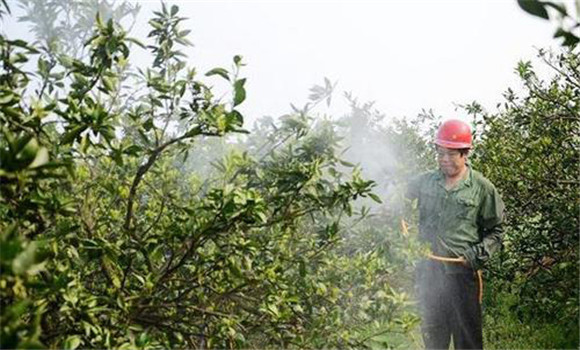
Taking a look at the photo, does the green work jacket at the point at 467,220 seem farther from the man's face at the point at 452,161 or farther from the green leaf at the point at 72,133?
the green leaf at the point at 72,133

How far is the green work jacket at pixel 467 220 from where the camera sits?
15.3 feet

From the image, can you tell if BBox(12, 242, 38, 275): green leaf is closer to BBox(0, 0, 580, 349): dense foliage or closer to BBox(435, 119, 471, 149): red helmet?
BBox(0, 0, 580, 349): dense foliage

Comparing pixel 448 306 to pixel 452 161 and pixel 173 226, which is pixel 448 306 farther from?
pixel 173 226

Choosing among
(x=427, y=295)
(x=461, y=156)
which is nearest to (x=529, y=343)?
(x=427, y=295)

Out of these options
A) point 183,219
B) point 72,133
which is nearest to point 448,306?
point 183,219

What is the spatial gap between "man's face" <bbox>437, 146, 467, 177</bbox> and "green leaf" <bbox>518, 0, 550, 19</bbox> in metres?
3.49

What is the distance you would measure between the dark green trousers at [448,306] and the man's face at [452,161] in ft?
2.19

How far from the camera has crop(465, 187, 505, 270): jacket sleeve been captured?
4625 mm

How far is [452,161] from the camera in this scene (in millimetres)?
4844

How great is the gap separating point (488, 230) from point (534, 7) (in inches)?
140

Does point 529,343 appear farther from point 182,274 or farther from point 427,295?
point 182,274

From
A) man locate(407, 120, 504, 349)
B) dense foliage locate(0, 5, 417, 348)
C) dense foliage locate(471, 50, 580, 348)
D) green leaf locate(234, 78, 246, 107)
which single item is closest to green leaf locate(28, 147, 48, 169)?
dense foliage locate(0, 5, 417, 348)

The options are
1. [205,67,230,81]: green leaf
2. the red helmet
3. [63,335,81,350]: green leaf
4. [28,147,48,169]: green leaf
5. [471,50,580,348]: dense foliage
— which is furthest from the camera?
[471,50,580,348]: dense foliage

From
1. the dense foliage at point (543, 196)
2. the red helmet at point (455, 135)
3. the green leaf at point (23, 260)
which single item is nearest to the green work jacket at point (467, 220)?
the red helmet at point (455, 135)
